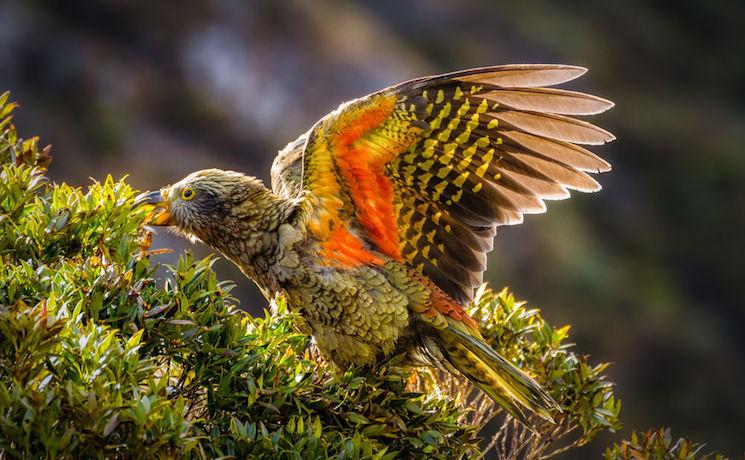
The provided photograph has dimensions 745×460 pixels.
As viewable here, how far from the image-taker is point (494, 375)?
403cm

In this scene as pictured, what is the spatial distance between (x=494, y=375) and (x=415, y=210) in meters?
0.97

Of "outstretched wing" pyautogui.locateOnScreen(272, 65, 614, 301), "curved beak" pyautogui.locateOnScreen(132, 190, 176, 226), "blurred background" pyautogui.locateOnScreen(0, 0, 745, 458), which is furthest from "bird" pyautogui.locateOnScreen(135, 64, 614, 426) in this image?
"blurred background" pyautogui.locateOnScreen(0, 0, 745, 458)

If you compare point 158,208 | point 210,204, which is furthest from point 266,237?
point 158,208

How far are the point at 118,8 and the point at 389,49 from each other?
5.41 meters

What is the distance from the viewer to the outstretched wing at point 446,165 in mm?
4027

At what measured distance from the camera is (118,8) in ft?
53.6

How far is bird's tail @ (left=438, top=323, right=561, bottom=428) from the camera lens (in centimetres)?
391

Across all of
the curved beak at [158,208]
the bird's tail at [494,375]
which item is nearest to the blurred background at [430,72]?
the curved beak at [158,208]

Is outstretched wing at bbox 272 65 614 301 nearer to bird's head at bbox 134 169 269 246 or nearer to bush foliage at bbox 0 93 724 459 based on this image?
bird's head at bbox 134 169 269 246

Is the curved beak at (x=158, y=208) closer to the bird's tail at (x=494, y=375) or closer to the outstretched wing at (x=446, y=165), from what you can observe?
the outstretched wing at (x=446, y=165)

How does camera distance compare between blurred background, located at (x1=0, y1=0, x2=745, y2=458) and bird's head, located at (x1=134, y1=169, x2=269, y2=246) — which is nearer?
bird's head, located at (x1=134, y1=169, x2=269, y2=246)

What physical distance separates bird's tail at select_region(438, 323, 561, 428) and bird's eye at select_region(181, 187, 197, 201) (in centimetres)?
156

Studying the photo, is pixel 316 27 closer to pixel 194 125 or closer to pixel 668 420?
pixel 194 125

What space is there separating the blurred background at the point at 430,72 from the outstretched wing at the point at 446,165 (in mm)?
8068
